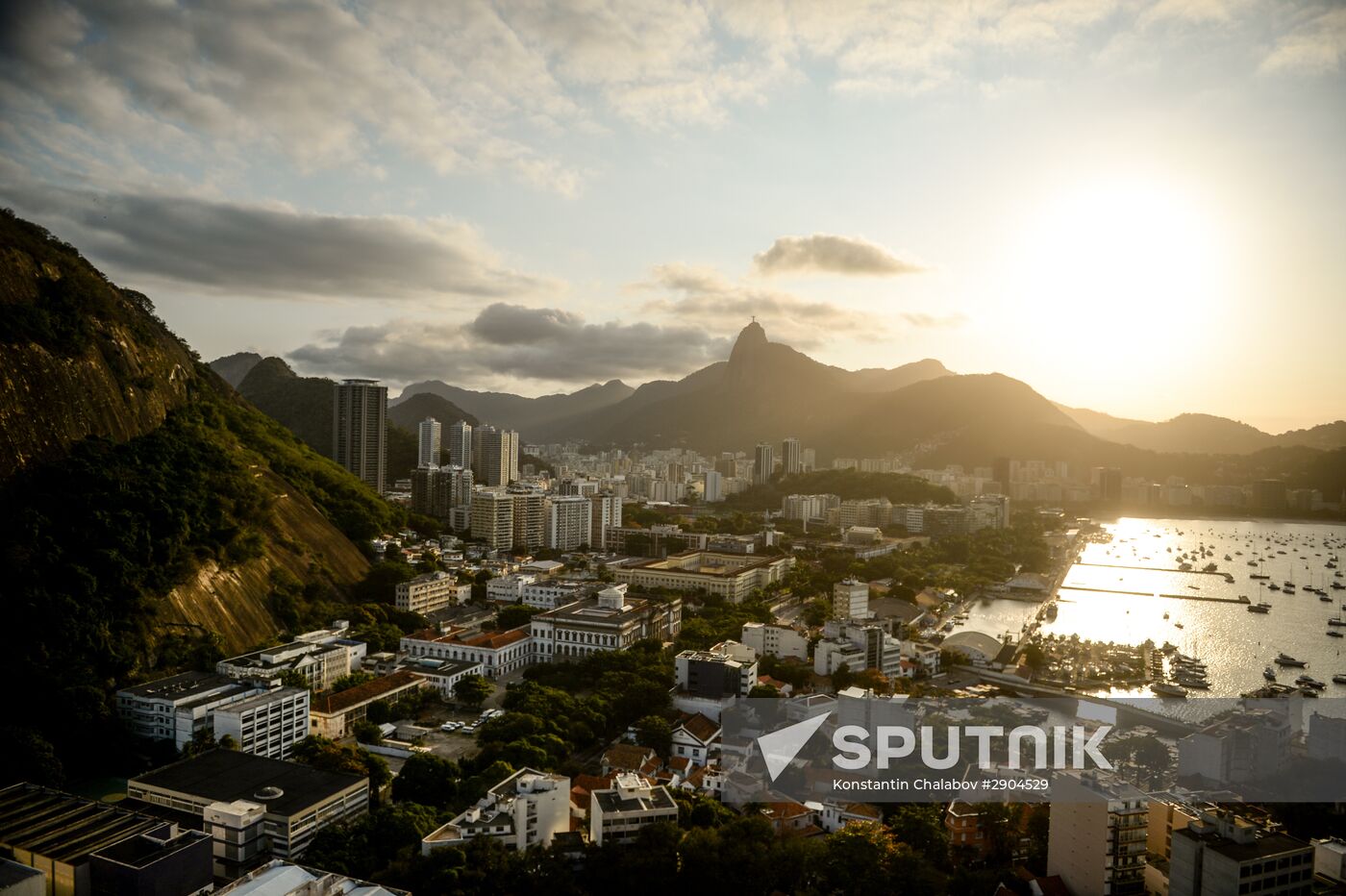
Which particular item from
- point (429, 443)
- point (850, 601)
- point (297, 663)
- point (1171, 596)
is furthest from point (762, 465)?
point (297, 663)

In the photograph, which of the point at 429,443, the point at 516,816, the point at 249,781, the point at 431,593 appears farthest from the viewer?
the point at 429,443

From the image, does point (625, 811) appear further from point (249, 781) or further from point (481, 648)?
point (481, 648)

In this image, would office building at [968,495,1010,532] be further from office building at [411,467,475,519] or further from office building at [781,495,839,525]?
office building at [411,467,475,519]

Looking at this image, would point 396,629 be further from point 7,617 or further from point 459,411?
point 459,411

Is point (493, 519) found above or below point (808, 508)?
above

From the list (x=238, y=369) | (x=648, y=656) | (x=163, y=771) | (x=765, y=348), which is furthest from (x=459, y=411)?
(x=163, y=771)

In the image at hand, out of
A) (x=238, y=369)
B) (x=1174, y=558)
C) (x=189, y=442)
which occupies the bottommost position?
(x=1174, y=558)

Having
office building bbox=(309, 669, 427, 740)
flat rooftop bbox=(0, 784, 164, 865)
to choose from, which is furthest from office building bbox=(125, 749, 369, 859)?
office building bbox=(309, 669, 427, 740)
